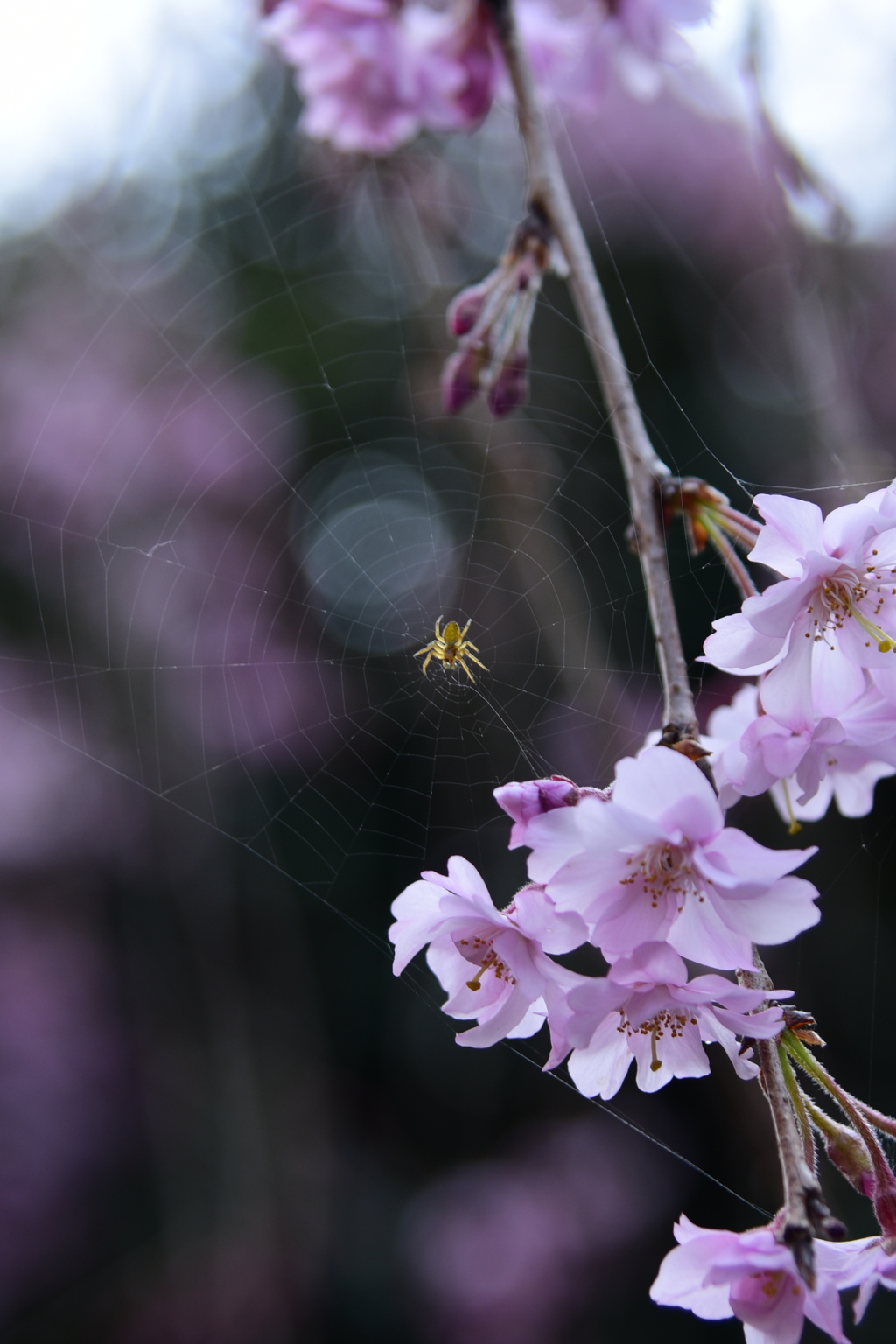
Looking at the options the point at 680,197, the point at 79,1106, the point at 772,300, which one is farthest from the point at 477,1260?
the point at 680,197

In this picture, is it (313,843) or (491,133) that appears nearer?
(491,133)

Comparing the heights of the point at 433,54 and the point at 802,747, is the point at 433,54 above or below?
above

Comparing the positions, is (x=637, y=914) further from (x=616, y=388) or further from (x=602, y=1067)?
(x=616, y=388)

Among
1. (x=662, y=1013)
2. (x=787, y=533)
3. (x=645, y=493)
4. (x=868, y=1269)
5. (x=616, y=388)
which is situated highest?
(x=616, y=388)

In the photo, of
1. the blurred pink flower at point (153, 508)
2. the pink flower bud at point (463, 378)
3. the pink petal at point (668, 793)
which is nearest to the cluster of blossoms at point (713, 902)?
the pink petal at point (668, 793)

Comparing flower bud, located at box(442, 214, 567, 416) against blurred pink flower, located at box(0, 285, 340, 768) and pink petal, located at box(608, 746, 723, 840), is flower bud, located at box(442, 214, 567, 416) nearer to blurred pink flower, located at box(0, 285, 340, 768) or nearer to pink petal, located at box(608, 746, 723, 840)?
pink petal, located at box(608, 746, 723, 840)

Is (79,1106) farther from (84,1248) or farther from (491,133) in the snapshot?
(491,133)

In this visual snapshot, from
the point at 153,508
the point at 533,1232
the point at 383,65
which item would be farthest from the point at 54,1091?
the point at 383,65

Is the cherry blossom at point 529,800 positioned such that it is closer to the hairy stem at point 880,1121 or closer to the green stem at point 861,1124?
the green stem at point 861,1124
